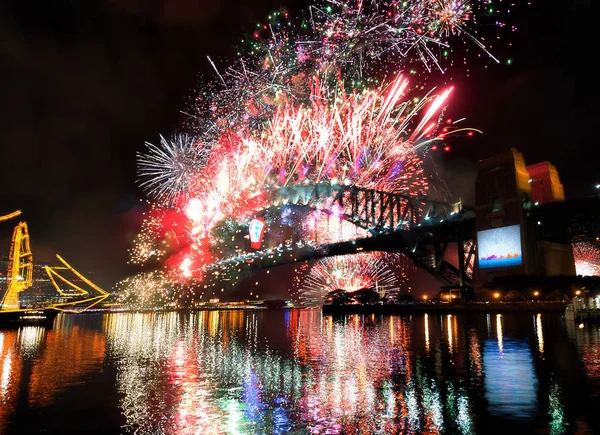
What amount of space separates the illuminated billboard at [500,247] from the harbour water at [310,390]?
134 feet

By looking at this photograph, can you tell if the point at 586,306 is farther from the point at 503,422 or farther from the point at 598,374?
the point at 503,422

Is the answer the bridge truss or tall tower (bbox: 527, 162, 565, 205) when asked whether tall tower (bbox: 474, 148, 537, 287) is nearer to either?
the bridge truss

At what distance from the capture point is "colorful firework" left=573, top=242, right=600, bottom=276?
7281 centimetres

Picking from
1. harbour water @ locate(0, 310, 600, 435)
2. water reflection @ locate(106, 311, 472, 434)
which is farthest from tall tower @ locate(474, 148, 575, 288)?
water reflection @ locate(106, 311, 472, 434)

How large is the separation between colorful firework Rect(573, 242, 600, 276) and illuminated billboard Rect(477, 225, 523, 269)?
19595mm

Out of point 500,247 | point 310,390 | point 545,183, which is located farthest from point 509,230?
point 310,390

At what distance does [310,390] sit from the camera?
1163 centimetres

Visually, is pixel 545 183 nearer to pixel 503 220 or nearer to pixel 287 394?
pixel 503 220

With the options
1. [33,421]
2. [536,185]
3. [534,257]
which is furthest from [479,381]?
[536,185]

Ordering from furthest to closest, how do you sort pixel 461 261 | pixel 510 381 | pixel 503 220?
pixel 461 261 → pixel 503 220 → pixel 510 381

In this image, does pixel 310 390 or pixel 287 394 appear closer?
pixel 287 394

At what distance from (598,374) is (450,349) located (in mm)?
7021

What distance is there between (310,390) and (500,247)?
54.5m

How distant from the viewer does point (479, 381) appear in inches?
484
